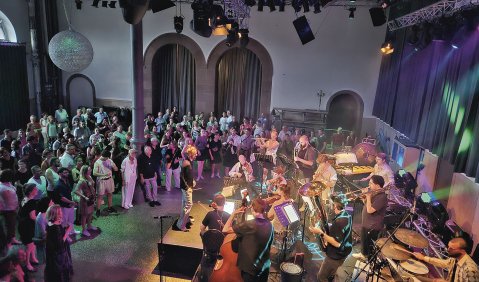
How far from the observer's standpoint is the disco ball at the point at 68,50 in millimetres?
7852

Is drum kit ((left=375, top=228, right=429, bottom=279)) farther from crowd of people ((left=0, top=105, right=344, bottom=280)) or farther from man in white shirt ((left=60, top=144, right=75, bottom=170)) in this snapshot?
man in white shirt ((left=60, top=144, right=75, bottom=170))

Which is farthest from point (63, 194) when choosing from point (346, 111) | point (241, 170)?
point (346, 111)

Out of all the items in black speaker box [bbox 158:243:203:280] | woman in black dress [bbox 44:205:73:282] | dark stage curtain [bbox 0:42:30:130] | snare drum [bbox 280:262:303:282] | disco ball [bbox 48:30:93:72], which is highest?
disco ball [bbox 48:30:93:72]

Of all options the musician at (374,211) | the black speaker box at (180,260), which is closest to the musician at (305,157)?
the musician at (374,211)

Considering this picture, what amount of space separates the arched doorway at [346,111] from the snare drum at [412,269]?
33.2 ft

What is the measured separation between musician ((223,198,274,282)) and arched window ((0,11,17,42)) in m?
12.9

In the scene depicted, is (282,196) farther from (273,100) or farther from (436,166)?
(273,100)

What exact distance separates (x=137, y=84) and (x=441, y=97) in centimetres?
676

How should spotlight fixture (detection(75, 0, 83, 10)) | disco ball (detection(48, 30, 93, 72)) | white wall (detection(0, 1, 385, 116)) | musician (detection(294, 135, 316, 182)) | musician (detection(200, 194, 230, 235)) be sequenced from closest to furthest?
musician (detection(200, 194, 230, 235))
disco ball (detection(48, 30, 93, 72))
musician (detection(294, 135, 316, 182))
white wall (detection(0, 1, 385, 116))
spotlight fixture (detection(75, 0, 83, 10))

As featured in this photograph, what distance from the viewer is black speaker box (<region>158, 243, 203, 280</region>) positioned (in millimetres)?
5629

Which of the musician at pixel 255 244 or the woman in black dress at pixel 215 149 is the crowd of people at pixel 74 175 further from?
the musician at pixel 255 244

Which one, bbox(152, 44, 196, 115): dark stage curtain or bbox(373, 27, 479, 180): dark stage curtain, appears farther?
bbox(152, 44, 196, 115): dark stage curtain

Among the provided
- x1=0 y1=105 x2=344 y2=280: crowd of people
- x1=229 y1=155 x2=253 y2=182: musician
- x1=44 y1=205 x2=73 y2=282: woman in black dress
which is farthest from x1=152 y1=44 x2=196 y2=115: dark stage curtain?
x1=44 y1=205 x2=73 y2=282: woman in black dress

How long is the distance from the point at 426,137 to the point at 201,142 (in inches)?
221
